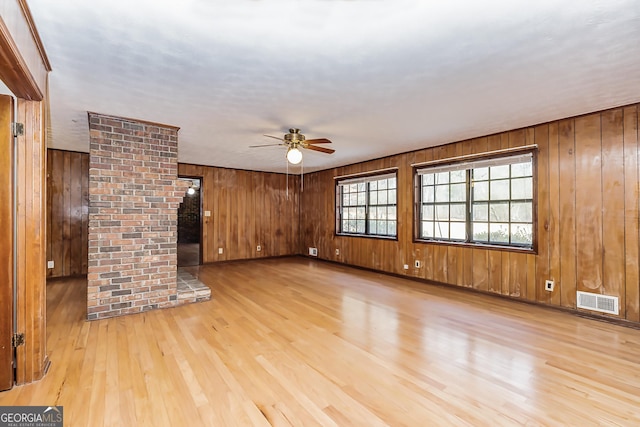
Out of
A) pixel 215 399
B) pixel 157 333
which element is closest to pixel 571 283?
pixel 215 399

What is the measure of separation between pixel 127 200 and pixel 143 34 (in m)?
2.17

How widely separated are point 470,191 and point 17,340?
5184mm

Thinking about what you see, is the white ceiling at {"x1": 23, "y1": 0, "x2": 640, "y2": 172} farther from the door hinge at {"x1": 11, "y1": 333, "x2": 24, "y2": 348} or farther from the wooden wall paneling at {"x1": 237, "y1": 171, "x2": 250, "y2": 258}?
the wooden wall paneling at {"x1": 237, "y1": 171, "x2": 250, "y2": 258}

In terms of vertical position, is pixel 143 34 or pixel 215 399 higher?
pixel 143 34

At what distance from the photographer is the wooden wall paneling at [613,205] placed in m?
3.07

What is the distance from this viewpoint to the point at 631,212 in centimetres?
301

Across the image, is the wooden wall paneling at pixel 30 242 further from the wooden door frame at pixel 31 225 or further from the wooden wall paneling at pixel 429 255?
the wooden wall paneling at pixel 429 255

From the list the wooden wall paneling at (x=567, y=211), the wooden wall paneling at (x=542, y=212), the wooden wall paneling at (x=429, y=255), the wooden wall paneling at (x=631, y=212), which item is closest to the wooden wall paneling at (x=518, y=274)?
the wooden wall paneling at (x=542, y=212)

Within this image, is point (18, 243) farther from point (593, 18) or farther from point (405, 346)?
point (593, 18)

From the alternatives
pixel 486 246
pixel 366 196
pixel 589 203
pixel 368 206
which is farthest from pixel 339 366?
pixel 366 196

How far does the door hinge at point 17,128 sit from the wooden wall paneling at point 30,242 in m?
0.02

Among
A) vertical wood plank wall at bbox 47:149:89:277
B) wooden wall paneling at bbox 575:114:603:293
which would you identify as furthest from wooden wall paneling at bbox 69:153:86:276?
wooden wall paneling at bbox 575:114:603:293

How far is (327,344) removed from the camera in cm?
263

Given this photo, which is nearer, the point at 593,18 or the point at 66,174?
the point at 593,18
